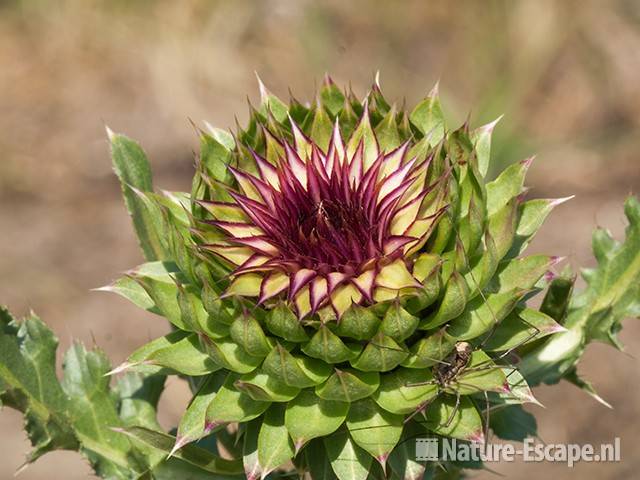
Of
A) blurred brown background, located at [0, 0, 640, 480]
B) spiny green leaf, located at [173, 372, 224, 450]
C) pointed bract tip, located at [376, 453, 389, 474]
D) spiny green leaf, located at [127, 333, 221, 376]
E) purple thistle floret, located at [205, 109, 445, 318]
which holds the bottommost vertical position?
pointed bract tip, located at [376, 453, 389, 474]

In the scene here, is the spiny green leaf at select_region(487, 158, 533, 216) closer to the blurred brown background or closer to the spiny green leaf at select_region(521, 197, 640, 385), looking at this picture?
the spiny green leaf at select_region(521, 197, 640, 385)

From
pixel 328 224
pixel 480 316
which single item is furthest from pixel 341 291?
pixel 480 316

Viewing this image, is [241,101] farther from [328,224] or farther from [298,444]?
[298,444]

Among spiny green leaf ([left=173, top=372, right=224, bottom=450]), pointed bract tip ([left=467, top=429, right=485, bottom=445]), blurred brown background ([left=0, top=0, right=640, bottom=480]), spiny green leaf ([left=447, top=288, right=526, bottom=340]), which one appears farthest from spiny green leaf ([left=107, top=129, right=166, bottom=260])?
blurred brown background ([left=0, top=0, right=640, bottom=480])

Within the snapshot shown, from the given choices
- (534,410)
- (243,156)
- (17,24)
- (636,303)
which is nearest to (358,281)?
(243,156)

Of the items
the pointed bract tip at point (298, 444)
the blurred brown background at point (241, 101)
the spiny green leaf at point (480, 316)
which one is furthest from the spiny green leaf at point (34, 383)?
the blurred brown background at point (241, 101)

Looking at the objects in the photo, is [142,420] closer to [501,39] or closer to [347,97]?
[347,97]
